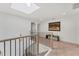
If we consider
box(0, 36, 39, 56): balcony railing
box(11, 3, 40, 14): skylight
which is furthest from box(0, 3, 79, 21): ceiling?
box(0, 36, 39, 56): balcony railing

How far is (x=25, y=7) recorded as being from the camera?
1.22 m

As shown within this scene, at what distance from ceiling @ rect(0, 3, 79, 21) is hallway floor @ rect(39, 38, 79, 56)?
36 cm

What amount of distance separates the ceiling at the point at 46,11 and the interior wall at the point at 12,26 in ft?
0.23

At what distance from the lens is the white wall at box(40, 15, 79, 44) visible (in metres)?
1.23

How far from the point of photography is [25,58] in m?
1.20

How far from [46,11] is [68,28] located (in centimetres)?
42

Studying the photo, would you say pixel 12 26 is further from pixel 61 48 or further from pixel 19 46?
pixel 61 48

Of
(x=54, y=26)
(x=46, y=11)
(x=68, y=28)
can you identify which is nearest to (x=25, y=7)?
(x=46, y=11)

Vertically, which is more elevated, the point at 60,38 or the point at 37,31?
the point at 37,31

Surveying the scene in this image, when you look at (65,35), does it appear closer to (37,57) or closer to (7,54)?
(37,57)

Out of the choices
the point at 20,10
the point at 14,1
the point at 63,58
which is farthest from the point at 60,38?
the point at 14,1

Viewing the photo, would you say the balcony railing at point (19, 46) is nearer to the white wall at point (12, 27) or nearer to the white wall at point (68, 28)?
the white wall at point (12, 27)

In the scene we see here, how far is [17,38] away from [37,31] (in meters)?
0.31

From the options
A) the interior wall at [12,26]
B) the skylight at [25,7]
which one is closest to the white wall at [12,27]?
the interior wall at [12,26]
